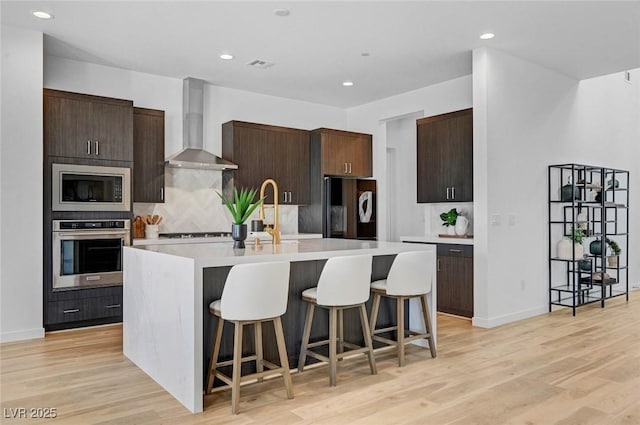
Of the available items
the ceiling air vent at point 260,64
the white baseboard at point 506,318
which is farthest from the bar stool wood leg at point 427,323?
the ceiling air vent at point 260,64

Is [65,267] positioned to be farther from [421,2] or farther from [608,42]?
[608,42]

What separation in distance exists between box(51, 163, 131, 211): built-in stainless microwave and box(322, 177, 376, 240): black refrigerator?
273 centimetres

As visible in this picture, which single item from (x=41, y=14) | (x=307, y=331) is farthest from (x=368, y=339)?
(x=41, y=14)

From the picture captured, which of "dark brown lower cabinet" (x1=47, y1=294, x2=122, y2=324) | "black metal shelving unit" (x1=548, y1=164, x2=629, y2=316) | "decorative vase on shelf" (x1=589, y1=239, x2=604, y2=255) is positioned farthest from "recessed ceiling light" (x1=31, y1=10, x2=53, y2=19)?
"decorative vase on shelf" (x1=589, y1=239, x2=604, y2=255)

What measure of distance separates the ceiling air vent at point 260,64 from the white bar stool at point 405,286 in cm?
290

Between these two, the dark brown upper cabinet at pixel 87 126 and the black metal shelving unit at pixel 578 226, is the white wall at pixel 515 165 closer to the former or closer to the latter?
the black metal shelving unit at pixel 578 226

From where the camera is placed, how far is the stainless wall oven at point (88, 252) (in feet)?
15.2

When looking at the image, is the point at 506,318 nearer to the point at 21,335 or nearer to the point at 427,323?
the point at 427,323

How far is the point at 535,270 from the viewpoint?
5512 millimetres

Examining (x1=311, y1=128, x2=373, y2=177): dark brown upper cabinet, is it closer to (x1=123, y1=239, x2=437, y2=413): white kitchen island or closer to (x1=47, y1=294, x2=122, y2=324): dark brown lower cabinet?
(x1=123, y1=239, x2=437, y2=413): white kitchen island

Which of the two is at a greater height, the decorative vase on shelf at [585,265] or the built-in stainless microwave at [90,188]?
the built-in stainless microwave at [90,188]

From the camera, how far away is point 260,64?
17.8ft

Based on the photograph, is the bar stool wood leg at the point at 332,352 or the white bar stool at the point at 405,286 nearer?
the bar stool wood leg at the point at 332,352

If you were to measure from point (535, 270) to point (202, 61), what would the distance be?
444 cm
